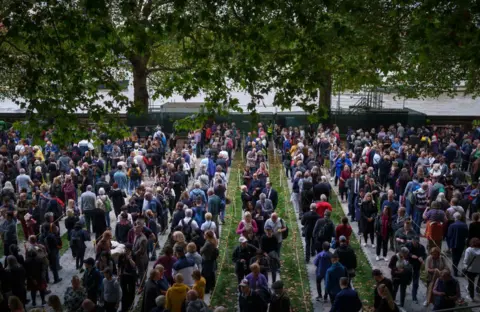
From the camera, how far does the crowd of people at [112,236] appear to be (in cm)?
1070

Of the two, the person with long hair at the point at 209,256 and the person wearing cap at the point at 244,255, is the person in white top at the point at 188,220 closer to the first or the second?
the person with long hair at the point at 209,256

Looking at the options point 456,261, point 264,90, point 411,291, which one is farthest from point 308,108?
point 456,261

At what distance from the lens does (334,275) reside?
11.4m

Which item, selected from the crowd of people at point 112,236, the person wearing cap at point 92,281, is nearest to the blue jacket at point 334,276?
the crowd of people at point 112,236

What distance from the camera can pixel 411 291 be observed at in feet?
43.1

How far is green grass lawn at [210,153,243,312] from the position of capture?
1283cm

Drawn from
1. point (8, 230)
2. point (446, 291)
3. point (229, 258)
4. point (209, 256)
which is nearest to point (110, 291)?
point (209, 256)

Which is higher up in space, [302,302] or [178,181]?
[178,181]

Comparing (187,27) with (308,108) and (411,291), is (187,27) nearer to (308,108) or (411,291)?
(308,108)

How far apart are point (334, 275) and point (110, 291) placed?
12.8 ft

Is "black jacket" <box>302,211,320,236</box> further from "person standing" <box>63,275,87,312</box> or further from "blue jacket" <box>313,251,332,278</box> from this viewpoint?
"person standing" <box>63,275,87,312</box>

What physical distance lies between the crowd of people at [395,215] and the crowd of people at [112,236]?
234 centimetres

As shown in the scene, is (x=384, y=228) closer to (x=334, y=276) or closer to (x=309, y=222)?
(x=309, y=222)

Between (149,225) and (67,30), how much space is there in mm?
5098
